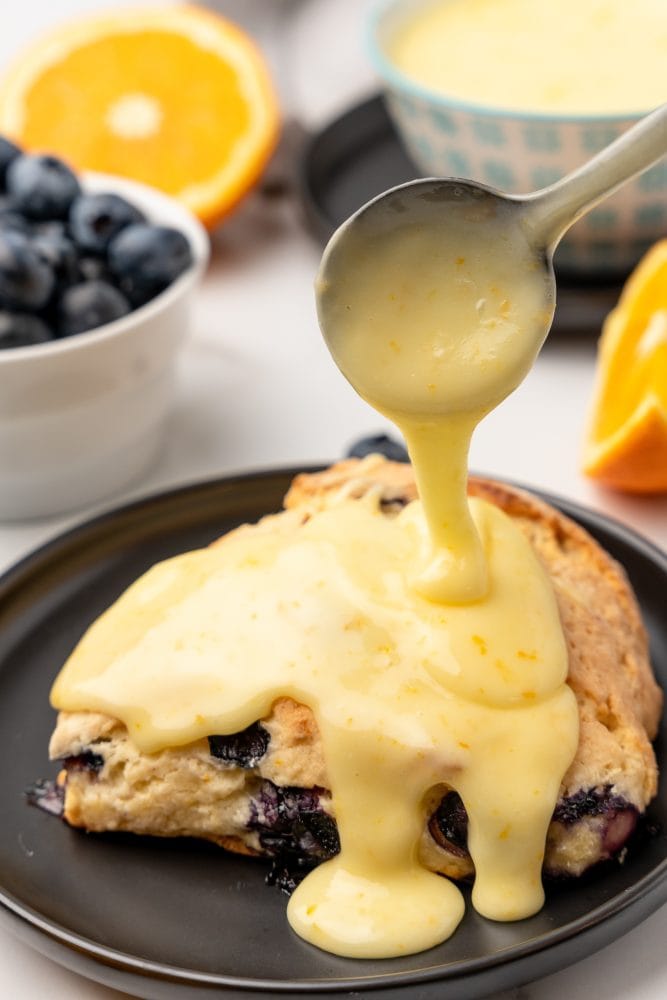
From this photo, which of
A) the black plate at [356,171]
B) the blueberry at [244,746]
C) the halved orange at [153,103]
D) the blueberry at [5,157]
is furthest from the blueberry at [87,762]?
the halved orange at [153,103]

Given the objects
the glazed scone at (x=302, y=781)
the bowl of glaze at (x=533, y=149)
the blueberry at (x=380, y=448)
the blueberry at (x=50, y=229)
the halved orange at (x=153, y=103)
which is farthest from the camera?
the halved orange at (x=153, y=103)

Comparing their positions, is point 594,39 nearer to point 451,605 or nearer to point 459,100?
point 459,100

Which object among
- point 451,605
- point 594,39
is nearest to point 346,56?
point 594,39

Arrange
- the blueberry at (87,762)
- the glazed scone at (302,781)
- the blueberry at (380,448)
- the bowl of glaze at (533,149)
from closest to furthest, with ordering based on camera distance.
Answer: the glazed scone at (302,781), the blueberry at (87,762), the blueberry at (380,448), the bowl of glaze at (533,149)

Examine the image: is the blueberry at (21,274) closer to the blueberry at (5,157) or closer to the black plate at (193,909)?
the blueberry at (5,157)

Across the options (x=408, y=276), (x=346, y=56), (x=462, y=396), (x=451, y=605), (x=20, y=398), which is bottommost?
(x=346, y=56)

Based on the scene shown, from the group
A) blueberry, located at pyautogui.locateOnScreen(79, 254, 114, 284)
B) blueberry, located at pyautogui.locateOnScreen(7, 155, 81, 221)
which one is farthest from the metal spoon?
blueberry, located at pyautogui.locateOnScreen(7, 155, 81, 221)
